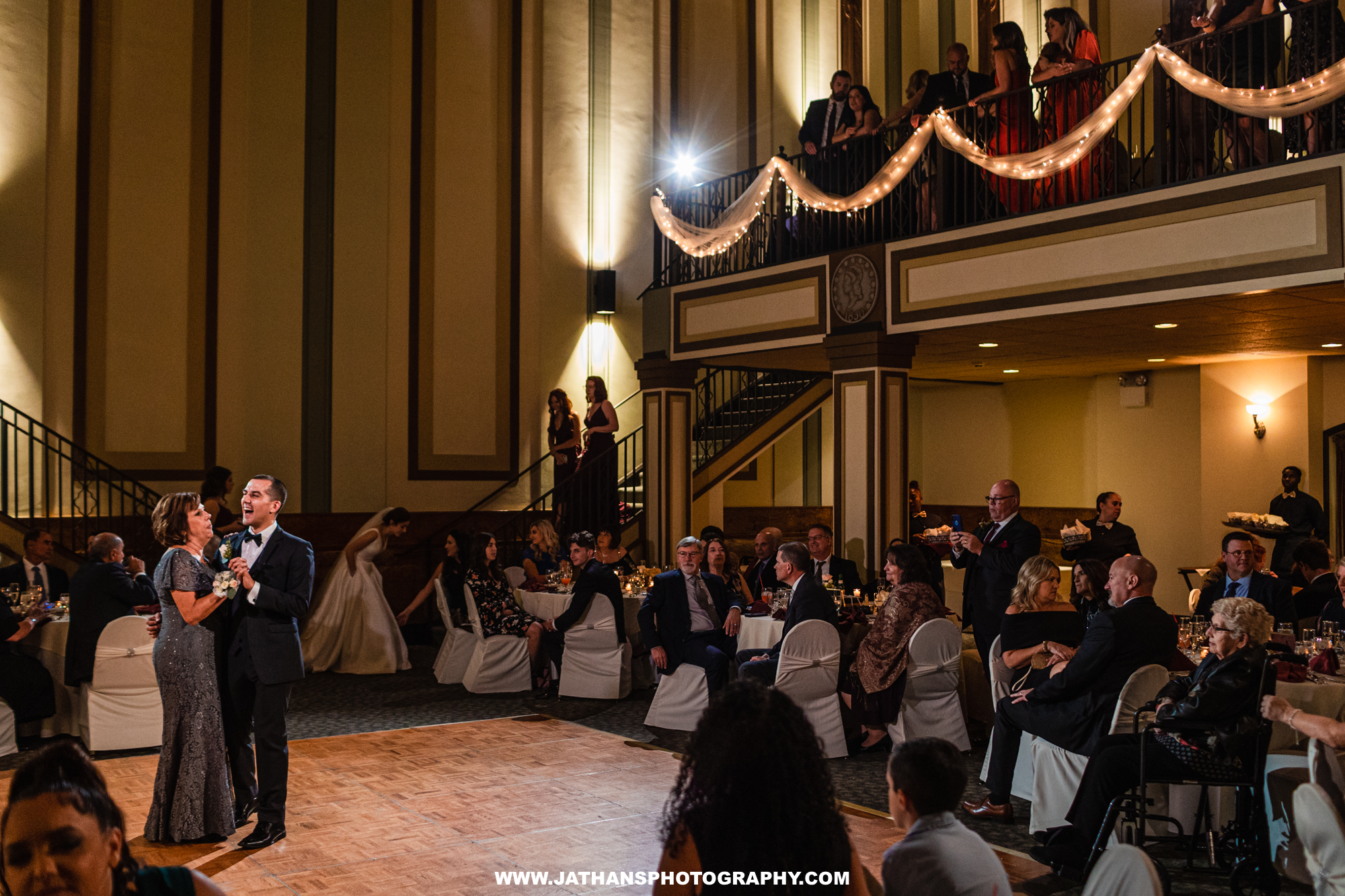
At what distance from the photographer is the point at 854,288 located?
28.9 feet

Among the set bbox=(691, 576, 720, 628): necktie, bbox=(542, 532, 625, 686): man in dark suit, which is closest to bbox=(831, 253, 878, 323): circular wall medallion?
bbox=(542, 532, 625, 686): man in dark suit

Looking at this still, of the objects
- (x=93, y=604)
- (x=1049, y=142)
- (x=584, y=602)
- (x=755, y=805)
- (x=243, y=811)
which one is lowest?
(x=243, y=811)

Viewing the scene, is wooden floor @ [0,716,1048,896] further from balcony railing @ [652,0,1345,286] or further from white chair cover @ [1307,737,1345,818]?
balcony railing @ [652,0,1345,286]

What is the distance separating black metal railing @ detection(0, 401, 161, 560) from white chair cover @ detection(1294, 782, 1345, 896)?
332 inches

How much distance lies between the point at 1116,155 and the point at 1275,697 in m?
4.47

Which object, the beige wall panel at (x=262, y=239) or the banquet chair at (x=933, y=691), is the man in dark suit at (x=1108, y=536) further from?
the beige wall panel at (x=262, y=239)

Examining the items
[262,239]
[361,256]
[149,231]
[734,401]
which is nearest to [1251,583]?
[734,401]

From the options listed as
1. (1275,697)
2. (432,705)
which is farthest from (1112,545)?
(432,705)

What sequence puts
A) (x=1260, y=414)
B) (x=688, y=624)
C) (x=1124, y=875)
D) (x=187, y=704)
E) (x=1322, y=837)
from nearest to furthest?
(x=1124, y=875) → (x=1322, y=837) → (x=187, y=704) → (x=688, y=624) → (x=1260, y=414)

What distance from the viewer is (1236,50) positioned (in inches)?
270

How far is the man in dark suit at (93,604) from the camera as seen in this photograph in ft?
19.1

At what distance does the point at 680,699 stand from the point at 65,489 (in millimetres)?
5870

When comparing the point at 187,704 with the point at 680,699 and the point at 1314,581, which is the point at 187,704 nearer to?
the point at 680,699

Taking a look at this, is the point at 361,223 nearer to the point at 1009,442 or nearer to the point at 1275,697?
the point at 1009,442
